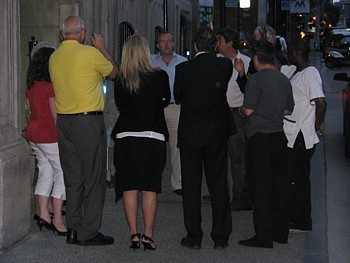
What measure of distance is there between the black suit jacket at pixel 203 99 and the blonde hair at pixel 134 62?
38 centimetres

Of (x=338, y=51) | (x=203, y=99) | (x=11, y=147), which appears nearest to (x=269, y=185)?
(x=203, y=99)

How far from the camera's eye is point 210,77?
7.21m

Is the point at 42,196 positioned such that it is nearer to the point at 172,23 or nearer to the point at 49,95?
the point at 49,95

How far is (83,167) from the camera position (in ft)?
24.1

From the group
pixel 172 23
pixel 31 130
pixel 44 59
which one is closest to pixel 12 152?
pixel 31 130

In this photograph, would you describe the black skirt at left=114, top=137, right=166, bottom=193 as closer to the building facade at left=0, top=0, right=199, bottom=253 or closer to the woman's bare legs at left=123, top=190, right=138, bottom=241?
the woman's bare legs at left=123, top=190, right=138, bottom=241

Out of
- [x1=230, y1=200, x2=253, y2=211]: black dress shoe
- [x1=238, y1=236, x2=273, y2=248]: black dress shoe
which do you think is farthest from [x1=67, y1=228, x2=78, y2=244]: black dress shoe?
[x1=230, y1=200, x2=253, y2=211]: black dress shoe

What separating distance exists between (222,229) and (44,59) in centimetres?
233

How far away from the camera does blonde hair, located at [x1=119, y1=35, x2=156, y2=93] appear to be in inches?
278

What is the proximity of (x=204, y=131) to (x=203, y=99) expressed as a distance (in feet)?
0.95

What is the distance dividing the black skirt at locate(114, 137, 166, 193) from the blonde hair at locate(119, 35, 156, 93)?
1.61 feet

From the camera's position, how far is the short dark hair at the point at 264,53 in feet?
24.7

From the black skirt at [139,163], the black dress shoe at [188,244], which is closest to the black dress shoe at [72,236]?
the black skirt at [139,163]

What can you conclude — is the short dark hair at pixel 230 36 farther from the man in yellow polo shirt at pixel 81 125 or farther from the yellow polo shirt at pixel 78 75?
the yellow polo shirt at pixel 78 75
